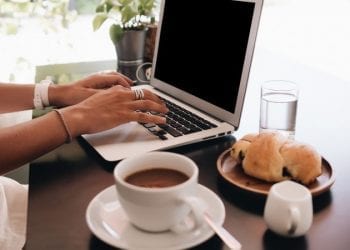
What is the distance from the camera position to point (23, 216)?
87 centimetres

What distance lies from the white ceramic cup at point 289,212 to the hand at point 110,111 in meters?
0.36

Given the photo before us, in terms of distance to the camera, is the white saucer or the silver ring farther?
the silver ring

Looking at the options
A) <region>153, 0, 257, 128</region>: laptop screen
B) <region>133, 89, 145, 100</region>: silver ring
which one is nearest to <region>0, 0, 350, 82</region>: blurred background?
<region>153, 0, 257, 128</region>: laptop screen

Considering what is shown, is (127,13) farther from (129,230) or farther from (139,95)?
(129,230)

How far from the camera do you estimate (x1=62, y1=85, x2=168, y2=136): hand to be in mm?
836

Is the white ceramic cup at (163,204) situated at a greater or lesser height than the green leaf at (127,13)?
lesser

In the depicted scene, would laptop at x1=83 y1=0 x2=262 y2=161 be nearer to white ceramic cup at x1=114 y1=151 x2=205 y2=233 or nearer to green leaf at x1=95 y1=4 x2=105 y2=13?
white ceramic cup at x1=114 y1=151 x2=205 y2=233

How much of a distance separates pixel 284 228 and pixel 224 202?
12cm

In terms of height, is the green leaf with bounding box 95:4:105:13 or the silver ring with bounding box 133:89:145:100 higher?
the green leaf with bounding box 95:4:105:13

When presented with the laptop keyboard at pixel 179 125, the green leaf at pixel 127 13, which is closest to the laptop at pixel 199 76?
the laptop keyboard at pixel 179 125

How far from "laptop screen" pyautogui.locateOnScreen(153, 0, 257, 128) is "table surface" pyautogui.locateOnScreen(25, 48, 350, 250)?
105mm

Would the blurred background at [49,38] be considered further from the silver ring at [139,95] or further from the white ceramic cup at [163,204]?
the white ceramic cup at [163,204]

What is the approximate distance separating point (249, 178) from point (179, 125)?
25cm

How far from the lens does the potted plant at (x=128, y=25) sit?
136cm
